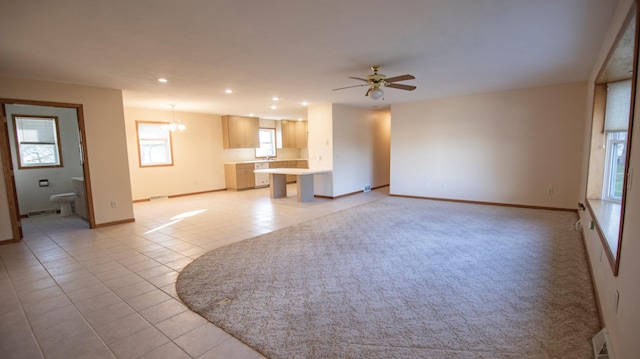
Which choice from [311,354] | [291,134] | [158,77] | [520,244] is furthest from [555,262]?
[291,134]

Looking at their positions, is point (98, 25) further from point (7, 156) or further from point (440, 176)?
point (440, 176)

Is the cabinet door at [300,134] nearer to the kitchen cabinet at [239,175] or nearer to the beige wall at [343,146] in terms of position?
the kitchen cabinet at [239,175]

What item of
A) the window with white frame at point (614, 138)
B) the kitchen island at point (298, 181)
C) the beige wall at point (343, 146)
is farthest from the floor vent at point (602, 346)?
the beige wall at point (343, 146)

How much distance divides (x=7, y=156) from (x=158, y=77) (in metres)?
2.58

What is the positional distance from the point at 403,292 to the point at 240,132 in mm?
8042

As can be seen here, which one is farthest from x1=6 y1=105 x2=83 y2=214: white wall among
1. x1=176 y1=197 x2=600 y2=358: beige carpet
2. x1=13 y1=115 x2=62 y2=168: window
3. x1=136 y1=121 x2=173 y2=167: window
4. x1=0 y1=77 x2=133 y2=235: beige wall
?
x1=176 y1=197 x2=600 y2=358: beige carpet

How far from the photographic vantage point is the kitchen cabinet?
9242 millimetres

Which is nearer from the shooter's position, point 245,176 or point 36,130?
point 36,130

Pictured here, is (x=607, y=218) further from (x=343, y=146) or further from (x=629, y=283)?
(x=343, y=146)

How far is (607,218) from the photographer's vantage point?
114 inches

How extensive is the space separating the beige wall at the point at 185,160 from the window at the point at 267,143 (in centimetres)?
171

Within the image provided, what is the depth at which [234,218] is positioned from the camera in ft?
18.6

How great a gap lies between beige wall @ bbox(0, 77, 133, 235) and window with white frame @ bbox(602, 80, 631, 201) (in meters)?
7.42

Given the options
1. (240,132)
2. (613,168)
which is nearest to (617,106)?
(613,168)
